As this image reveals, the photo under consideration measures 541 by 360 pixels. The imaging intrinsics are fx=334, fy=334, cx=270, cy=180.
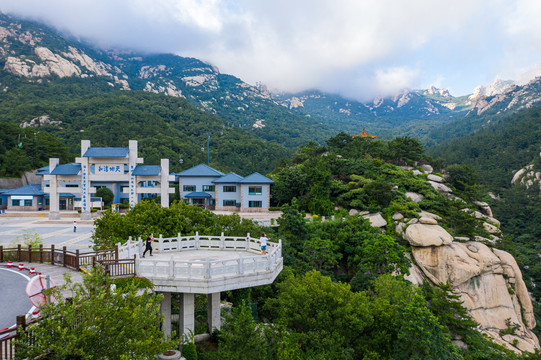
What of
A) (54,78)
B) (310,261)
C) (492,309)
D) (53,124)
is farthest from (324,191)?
(54,78)

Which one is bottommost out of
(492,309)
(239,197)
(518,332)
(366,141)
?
(518,332)

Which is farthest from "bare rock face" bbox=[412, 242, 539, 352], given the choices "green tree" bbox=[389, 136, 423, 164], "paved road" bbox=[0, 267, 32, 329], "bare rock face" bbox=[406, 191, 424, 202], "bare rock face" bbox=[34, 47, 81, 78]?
"bare rock face" bbox=[34, 47, 81, 78]

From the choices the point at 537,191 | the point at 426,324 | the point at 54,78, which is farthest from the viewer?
the point at 54,78

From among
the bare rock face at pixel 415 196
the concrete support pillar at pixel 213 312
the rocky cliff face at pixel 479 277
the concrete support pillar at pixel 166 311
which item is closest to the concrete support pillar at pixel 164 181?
the rocky cliff face at pixel 479 277

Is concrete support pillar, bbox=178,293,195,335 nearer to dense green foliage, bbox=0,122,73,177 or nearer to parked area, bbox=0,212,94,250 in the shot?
parked area, bbox=0,212,94,250

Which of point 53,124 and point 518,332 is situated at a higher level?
point 53,124

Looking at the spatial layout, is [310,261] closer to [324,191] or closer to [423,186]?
[324,191]

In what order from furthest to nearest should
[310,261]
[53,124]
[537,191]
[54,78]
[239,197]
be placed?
[54,78] → [53,124] → [537,191] → [239,197] → [310,261]

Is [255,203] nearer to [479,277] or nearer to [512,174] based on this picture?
[479,277]

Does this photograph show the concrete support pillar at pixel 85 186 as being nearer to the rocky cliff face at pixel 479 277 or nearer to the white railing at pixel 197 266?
the white railing at pixel 197 266
